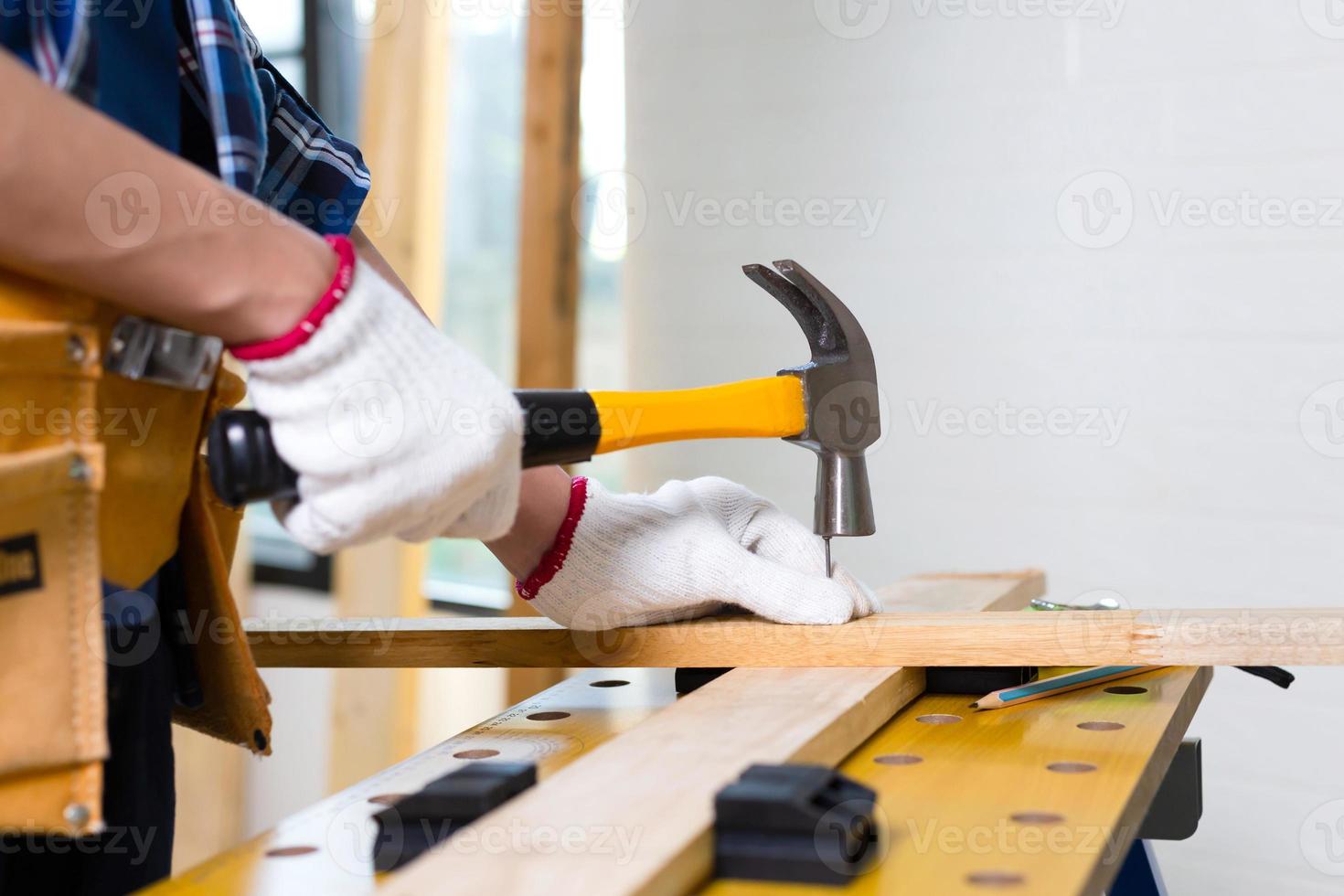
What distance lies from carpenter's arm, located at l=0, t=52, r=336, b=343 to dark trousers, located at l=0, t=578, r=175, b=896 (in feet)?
0.78

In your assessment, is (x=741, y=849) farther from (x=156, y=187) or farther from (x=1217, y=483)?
(x=1217, y=483)

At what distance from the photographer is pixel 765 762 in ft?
2.44

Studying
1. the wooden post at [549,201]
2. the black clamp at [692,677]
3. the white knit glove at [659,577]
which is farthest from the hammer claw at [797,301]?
the wooden post at [549,201]

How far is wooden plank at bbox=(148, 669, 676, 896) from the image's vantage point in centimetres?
68

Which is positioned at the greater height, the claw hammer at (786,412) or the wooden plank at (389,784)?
the claw hammer at (786,412)

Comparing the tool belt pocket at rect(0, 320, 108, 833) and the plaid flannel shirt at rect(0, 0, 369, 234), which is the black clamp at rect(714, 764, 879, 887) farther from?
the plaid flannel shirt at rect(0, 0, 369, 234)

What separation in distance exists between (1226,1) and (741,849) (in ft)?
5.46

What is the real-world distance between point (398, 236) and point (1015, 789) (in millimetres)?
2213

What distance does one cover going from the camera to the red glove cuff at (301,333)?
2.55 ft

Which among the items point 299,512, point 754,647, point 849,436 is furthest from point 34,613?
point 849,436

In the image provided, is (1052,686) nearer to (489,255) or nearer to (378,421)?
(378,421)

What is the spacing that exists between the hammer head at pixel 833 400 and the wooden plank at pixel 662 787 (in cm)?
18

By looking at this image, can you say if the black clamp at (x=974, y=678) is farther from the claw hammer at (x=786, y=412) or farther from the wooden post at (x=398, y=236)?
the wooden post at (x=398, y=236)

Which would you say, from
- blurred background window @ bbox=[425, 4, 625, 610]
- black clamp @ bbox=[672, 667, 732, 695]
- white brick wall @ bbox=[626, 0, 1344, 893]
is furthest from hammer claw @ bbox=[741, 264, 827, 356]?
blurred background window @ bbox=[425, 4, 625, 610]
